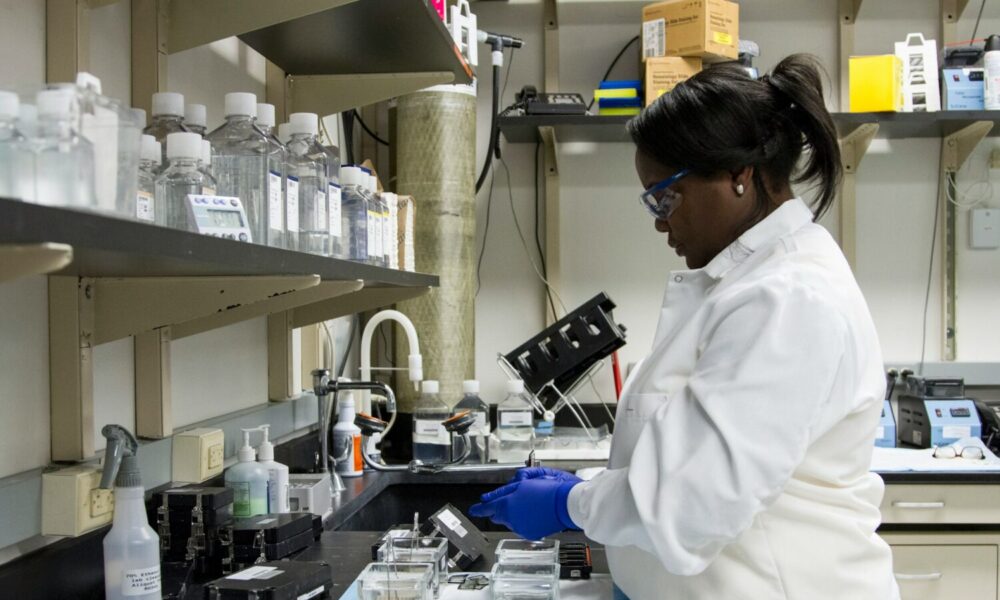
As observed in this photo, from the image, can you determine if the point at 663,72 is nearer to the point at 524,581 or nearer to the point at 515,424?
the point at 515,424

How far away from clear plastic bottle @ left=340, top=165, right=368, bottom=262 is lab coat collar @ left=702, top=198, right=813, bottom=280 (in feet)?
2.28

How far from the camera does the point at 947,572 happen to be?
2.43 meters

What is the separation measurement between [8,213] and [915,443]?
279 cm

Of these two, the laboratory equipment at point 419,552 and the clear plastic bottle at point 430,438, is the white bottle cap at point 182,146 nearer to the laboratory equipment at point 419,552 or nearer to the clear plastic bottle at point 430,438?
the laboratory equipment at point 419,552

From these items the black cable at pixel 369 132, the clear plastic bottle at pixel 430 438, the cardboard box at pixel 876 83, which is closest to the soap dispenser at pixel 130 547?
the clear plastic bottle at pixel 430 438

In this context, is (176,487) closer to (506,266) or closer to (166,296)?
(166,296)

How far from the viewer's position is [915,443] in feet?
Answer: 9.14

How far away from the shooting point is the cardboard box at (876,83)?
2.80m

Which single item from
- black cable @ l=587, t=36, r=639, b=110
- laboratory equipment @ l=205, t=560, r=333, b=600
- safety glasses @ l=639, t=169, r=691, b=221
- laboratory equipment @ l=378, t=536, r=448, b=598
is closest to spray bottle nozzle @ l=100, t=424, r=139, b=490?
laboratory equipment @ l=205, t=560, r=333, b=600

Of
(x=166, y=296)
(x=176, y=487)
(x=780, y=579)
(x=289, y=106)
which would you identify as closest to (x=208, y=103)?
(x=289, y=106)

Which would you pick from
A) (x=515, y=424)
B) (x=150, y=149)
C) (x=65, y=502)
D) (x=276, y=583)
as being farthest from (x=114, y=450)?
(x=515, y=424)

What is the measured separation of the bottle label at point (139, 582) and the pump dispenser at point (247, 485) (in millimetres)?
410

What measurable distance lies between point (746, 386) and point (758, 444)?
0.07 m

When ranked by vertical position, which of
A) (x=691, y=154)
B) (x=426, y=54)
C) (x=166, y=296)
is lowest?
(x=166, y=296)
